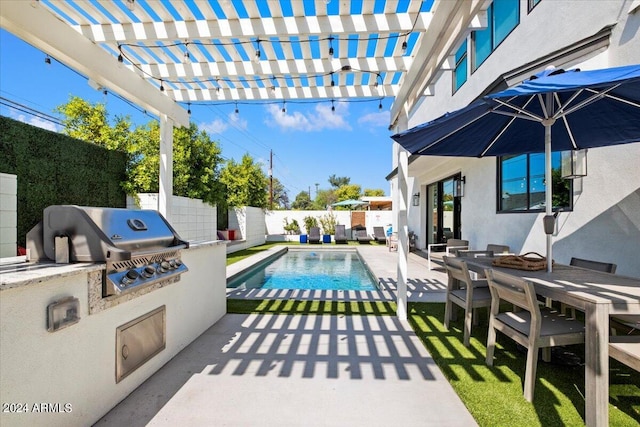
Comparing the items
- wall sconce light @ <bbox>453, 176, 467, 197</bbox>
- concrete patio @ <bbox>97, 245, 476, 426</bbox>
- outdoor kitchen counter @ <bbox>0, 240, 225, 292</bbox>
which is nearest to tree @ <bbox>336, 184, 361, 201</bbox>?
wall sconce light @ <bbox>453, 176, 467, 197</bbox>

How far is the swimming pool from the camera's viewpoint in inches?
296

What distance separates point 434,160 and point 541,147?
3911 mm

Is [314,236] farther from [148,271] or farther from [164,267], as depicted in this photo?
[148,271]

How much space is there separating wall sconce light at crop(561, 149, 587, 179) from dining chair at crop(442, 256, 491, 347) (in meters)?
2.36

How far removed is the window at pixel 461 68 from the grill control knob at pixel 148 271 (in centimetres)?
929

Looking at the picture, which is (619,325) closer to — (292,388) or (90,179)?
(292,388)

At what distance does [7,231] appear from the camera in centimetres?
482

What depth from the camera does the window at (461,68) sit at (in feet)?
28.6

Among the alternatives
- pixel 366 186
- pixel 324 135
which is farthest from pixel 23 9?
pixel 366 186

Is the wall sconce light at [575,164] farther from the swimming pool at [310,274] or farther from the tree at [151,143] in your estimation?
the tree at [151,143]

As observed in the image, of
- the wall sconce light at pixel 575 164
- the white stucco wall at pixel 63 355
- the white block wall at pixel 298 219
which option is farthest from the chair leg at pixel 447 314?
the white block wall at pixel 298 219

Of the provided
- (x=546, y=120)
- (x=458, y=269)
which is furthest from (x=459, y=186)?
(x=458, y=269)

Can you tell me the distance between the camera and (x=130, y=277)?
7.47ft

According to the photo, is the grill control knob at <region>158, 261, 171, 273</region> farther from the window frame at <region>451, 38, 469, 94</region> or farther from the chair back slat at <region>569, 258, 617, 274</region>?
the window frame at <region>451, 38, 469, 94</region>
